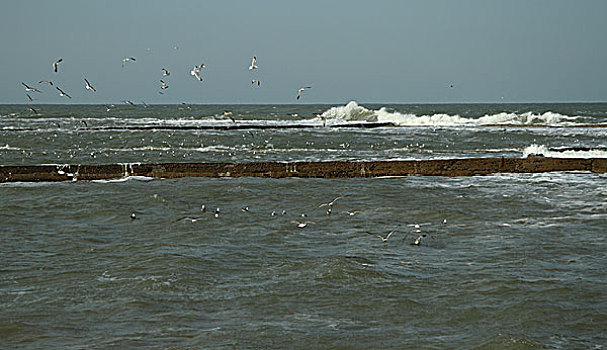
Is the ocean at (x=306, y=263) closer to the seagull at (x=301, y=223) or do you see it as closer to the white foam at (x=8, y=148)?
the seagull at (x=301, y=223)

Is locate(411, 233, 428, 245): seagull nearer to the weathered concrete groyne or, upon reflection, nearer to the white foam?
the weathered concrete groyne

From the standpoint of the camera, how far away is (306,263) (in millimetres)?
7758

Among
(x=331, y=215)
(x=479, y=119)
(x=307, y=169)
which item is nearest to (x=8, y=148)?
(x=307, y=169)

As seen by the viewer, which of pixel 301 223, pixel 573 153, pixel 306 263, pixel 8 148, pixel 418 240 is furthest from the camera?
pixel 8 148

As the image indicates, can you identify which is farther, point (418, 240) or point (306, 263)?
point (418, 240)

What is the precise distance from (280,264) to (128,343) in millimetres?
2629

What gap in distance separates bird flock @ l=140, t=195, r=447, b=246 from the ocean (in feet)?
0.12

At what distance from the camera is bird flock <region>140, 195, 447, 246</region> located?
9.25 meters

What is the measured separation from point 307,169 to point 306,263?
7377 mm

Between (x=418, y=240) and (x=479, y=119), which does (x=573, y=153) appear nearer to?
(x=418, y=240)

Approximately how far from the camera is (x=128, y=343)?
533 cm

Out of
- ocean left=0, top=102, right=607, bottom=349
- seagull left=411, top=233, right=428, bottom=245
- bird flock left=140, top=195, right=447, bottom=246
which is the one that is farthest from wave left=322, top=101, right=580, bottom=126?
seagull left=411, top=233, right=428, bottom=245

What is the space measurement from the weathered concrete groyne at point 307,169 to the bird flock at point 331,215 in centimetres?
261

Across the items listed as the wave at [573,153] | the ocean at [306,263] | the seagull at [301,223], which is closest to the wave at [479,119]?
the wave at [573,153]
